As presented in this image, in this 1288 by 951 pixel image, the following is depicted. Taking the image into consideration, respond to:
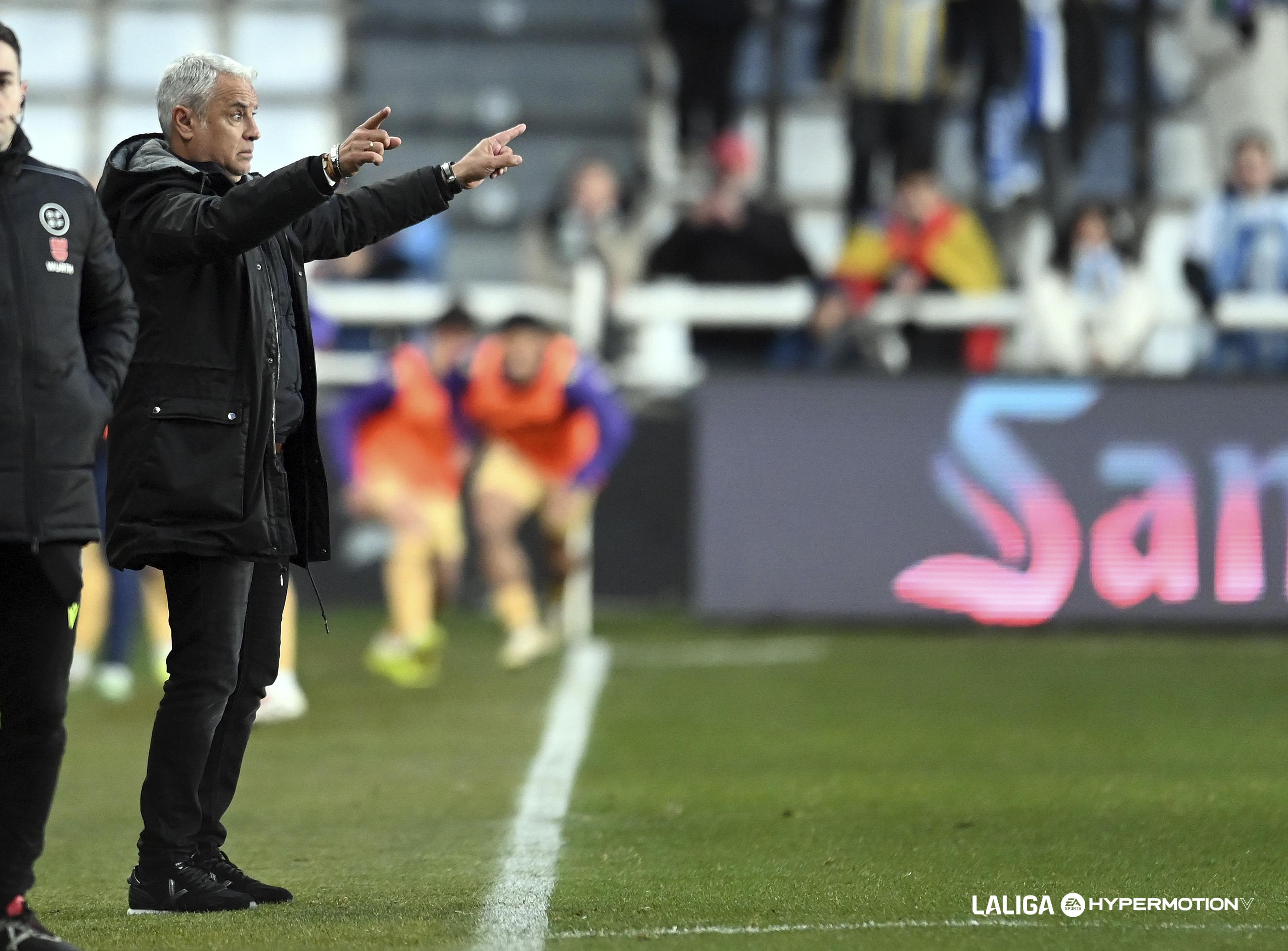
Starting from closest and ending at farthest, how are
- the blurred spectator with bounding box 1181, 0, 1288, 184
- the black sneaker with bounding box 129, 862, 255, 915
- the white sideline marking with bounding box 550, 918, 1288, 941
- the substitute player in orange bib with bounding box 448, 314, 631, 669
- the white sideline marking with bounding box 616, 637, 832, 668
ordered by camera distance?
the white sideline marking with bounding box 550, 918, 1288, 941, the black sneaker with bounding box 129, 862, 255, 915, the white sideline marking with bounding box 616, 637, 832, 668, the substitute player in orange bib with bounding box 448, 314, 631, 669, the blurred spectator with bounding box 1181, 0, 1288, 184

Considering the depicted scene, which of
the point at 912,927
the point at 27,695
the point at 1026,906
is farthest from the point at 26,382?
the point at 1026,906

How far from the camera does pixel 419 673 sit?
1160 cm

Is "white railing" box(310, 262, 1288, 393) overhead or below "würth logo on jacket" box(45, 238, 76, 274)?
below

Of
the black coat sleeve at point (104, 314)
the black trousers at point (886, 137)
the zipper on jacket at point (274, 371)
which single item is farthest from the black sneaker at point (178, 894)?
the black trousers at point (886, 137)

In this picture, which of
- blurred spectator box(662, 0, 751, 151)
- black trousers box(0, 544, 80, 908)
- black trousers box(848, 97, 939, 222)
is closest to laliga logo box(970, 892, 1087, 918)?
black trousers box(0, 544, 80, 908)

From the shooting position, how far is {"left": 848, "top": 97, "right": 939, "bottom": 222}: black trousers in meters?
16.2

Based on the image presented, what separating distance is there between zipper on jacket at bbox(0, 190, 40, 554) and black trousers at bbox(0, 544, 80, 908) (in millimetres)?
137

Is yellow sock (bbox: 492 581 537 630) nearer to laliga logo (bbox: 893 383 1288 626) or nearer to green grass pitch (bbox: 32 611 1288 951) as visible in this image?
green grass pitch (bbox: 32 611 1288 951)

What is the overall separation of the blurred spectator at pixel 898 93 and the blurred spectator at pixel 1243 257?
2.03m

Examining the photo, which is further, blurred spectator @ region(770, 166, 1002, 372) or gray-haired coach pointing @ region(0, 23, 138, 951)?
blurred spectator @ region(770, 166, 1002, 372)

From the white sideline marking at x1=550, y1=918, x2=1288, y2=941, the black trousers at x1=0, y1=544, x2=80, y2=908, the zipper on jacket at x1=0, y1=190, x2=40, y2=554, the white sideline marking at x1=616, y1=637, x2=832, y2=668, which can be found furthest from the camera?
the white sideline marking at x1=616, y1=637, x2=832, y2=668

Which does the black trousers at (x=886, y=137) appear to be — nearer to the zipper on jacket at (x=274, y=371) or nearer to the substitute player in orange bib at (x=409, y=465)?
the substitute player in orange bib at (x=409, y=465)

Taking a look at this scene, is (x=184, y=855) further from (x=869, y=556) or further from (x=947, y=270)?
(x=947, y=270)

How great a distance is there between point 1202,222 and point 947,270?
163cm
